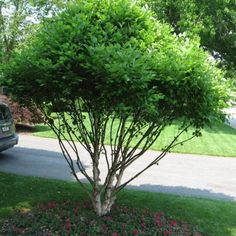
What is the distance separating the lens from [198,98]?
4.90 meters

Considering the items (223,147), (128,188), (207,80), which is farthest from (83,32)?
(223,147)

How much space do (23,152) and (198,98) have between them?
9186 mm

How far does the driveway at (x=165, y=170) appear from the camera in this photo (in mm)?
9469

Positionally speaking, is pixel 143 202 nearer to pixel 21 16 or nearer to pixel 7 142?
pixel 7 142

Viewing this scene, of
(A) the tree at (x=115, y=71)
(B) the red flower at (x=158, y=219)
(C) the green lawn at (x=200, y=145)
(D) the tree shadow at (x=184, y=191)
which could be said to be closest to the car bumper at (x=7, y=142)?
(D) the tree shadow at (x=184, y=191)

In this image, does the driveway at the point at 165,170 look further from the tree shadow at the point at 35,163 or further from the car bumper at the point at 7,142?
the car bumper at the point at 7,142

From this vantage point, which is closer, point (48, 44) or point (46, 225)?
point (48, 44)

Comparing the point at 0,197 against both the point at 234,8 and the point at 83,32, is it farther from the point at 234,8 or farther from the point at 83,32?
the point at 234,8

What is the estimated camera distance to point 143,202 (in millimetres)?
7445

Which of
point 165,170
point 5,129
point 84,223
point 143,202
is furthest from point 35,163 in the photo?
point 84,223

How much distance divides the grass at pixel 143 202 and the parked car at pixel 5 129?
2.55 meters

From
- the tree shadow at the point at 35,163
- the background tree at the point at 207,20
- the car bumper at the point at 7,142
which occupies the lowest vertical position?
the tree shadow at the point at 35,163

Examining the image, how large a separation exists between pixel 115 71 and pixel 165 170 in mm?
7591

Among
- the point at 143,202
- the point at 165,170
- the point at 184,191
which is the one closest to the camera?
the point at 143,202
